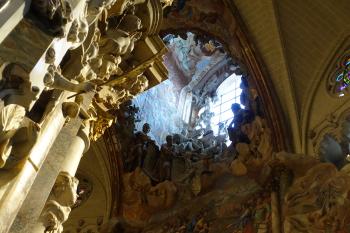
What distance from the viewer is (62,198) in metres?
3.65

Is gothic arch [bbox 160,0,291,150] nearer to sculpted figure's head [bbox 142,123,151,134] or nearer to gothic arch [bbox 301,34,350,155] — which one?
gothic arch [bbox 301,34,350,155]

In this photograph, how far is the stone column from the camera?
11.3 feet

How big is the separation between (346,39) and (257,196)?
3.77 metres

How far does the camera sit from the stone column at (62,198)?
345 centimetres

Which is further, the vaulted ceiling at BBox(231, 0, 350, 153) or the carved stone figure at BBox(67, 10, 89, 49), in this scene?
the vaulted ceiling at BBox(231, 0, 350, 153)

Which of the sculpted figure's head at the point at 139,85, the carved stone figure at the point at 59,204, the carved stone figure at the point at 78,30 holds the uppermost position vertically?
the sculpted figure's head at the point at 139,85

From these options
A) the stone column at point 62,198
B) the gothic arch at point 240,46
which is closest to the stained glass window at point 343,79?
the gothic arch at point 240,46

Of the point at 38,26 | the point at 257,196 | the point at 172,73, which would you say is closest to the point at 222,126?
the point at 172,73

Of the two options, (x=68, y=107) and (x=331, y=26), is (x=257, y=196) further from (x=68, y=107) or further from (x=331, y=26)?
(x=68, y=107)

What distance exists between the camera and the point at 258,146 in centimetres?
1002

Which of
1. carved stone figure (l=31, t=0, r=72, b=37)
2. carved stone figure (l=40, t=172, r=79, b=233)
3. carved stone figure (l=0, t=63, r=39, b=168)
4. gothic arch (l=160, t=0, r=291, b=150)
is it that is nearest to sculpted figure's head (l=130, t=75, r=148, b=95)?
carved stone figure (l=40, t=172, r=79, b=233)

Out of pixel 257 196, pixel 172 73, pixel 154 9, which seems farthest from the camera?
pixel 172 73

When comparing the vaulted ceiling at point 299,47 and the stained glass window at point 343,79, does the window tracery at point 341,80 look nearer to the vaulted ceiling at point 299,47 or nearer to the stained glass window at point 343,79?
the stained glass window at point 343,79

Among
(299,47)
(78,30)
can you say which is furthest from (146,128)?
(78,30)
